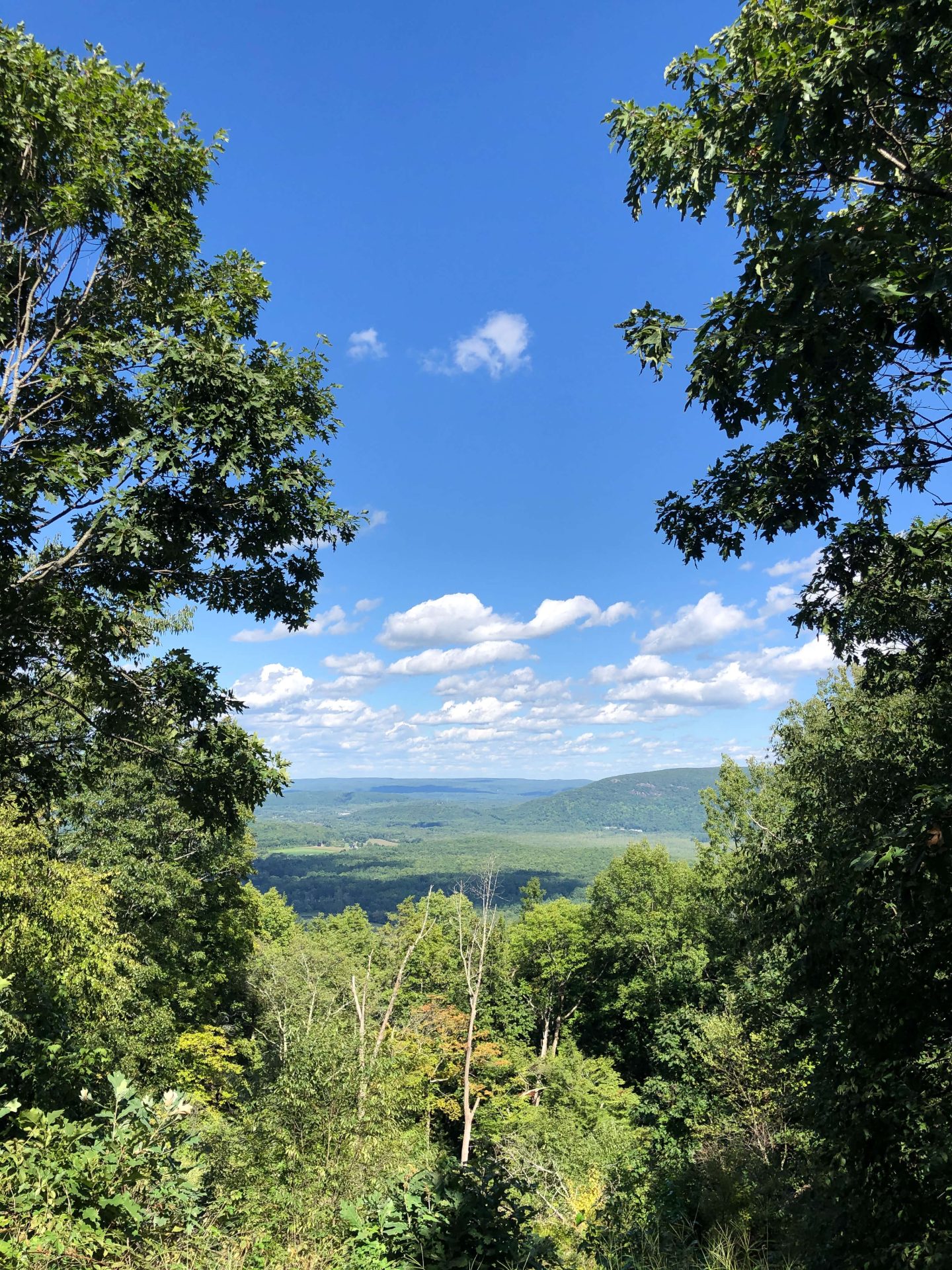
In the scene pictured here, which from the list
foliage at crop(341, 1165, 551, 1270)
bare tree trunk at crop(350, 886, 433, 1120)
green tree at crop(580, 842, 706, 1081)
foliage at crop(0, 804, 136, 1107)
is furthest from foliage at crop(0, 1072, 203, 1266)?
green tree at crop(580, 842, 706, 1081)

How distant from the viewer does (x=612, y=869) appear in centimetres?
3228

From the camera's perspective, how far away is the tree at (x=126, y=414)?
5266 millimetres

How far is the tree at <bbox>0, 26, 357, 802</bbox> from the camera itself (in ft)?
17.3

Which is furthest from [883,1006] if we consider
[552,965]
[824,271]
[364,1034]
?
[552,965]

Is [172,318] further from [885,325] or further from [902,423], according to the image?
[902,423]

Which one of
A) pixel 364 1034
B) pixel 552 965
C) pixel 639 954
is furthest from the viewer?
pixel 552 965

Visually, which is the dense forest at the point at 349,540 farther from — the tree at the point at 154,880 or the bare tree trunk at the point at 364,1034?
the tree at the point at 154,880

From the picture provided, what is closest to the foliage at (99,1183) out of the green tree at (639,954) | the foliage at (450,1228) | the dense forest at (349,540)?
the dense forest at (349,540)

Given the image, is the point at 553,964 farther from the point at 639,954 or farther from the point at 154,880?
the point at 154,880

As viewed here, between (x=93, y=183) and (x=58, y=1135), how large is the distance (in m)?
8.21

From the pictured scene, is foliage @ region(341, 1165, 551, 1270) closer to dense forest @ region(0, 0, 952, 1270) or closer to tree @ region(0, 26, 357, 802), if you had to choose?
A: dense forest @ region(0, 0, 952, 1270)

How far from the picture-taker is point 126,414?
620cm

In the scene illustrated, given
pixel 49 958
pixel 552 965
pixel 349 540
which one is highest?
pixel 349 540

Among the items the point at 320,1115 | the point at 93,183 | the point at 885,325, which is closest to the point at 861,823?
the point at 885,325
